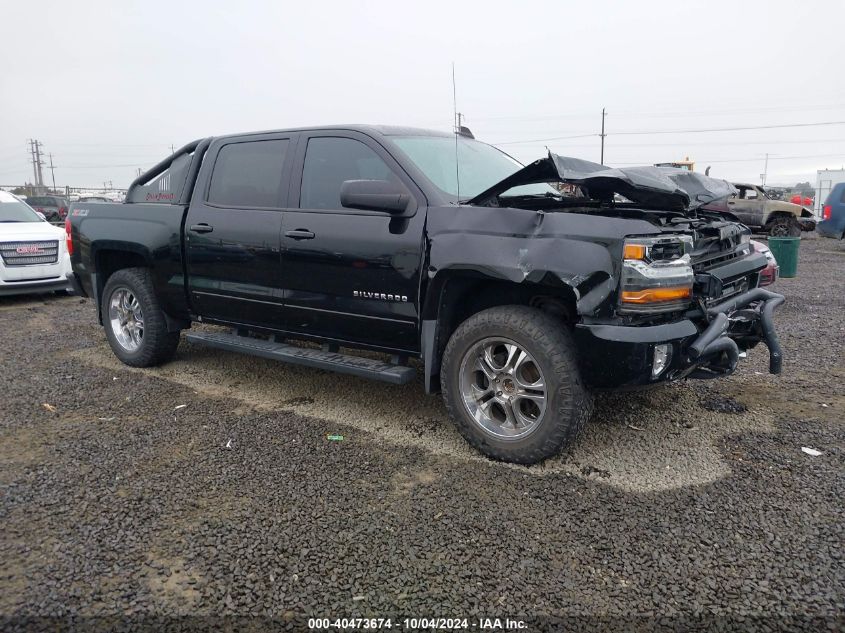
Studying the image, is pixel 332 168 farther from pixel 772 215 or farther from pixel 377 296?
pixel 772 215

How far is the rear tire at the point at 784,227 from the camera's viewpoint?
17.7 metres

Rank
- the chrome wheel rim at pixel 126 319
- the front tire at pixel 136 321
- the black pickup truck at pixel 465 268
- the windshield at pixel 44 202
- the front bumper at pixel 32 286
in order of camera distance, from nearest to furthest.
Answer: the black pickup truck at pixel 465 268
the front tire at pixel 136 321
the chrome wheel rim at pixel 126 319
the front bumper at pixel 32 286
the windshield at pixel 44 202

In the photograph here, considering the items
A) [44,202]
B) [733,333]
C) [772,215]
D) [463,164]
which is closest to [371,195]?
[463,164]

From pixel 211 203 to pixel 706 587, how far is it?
→ 4041mm

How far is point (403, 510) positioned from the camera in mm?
2988

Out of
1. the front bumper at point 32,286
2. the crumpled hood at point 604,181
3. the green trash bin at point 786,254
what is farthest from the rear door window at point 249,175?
the green trash bin at point 786,254

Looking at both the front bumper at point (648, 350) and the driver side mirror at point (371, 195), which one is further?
the driver side mirror at point (371, 195)

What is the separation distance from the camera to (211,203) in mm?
4777

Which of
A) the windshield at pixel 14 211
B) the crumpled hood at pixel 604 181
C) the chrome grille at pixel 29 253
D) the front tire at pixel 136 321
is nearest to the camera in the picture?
the crumpled hood at pixel 604 181

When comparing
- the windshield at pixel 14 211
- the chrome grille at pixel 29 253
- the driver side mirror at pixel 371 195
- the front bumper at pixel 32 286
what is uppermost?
the driver side mirror at pixel 371 195

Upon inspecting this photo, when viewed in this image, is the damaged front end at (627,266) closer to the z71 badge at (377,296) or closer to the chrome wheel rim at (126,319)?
the z71 badge at (377,296)

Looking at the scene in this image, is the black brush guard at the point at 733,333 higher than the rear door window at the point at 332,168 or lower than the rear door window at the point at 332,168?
lower

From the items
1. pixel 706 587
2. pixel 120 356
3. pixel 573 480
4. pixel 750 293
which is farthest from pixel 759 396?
pixel 120 356

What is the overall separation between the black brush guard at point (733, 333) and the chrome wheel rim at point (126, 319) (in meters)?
4.37
